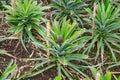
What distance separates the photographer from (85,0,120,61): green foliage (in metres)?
4.32

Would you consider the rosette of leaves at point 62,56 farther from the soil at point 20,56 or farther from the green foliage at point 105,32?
the green foliage at point 105,32

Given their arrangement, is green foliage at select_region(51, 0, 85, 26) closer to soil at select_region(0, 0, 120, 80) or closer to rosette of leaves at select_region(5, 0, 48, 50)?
rosette of leaves at select_region(5, 0, 48, 50)

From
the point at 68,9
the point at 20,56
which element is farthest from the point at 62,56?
the point at 68,9

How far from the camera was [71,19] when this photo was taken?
4.86 meters

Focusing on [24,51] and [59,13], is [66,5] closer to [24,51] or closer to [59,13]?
[59,13]

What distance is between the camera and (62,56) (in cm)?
405

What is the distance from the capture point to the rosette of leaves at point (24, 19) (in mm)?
4344

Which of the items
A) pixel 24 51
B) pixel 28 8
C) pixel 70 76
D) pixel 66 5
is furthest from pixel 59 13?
pixel 70 76

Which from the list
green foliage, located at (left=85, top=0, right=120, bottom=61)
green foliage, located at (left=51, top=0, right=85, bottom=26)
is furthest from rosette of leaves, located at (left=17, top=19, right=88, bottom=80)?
green foliage, located at (left=51, top=0, right=85, bottom=26)

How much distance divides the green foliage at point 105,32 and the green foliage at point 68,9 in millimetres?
342

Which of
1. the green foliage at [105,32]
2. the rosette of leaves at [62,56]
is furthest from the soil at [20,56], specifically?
the green foliage at [105,32]

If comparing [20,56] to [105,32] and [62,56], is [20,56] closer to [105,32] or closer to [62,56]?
[62,56]

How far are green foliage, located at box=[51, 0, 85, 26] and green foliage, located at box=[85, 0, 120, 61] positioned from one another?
34cm

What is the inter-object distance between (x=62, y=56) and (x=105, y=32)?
75 centimetres
